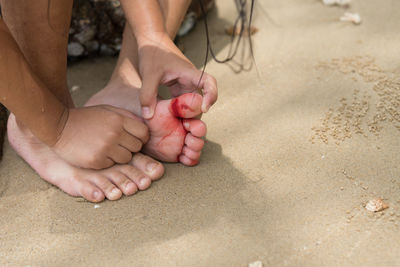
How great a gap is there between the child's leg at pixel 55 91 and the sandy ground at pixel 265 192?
0.04 m

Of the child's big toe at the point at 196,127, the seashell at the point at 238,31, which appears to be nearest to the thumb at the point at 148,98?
the child's big toe at the point at 196,127

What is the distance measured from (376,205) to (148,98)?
2.23ft

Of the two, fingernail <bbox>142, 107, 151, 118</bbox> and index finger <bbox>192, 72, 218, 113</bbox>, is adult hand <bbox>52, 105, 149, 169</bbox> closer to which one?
fingernail <bbox>142, 107, 151, 118</bbox>

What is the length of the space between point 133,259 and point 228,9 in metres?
1.55

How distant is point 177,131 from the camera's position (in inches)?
50.5

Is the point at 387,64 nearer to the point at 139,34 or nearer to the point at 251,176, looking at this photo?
the point at 251,176

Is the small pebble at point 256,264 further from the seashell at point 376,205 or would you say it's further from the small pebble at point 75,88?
the small pebble at point 75,88

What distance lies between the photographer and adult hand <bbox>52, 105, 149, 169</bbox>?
1.25 metres

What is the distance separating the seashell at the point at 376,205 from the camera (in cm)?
110

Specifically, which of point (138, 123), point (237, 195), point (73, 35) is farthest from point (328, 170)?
point (73, 35)

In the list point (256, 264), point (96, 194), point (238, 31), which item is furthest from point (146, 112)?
point (238, 31)

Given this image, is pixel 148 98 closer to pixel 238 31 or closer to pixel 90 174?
pixel 90 174

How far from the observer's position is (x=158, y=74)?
4.35 feet

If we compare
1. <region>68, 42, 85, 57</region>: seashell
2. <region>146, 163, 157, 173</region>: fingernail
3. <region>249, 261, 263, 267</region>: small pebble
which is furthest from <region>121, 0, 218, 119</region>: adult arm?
<region>68, 42, 85, 57</region>: seashell
